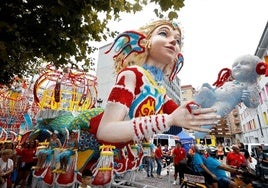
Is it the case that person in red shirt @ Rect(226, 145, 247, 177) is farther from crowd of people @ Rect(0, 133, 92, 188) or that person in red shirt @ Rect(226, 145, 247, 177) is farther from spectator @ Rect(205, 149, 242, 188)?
crowd of people @ Rect(0, 133, 92, 188)

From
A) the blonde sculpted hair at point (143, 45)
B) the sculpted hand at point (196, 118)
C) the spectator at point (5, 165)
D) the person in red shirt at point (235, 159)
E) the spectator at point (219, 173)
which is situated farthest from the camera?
the person in red shirt at point (235, 159)

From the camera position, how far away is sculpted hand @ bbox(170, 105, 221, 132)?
68.0 inches

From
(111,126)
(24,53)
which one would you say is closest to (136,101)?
(111,126)

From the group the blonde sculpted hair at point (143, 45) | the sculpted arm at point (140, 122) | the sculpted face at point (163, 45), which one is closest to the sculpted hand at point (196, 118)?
the sculpted arm at point (140, 122)

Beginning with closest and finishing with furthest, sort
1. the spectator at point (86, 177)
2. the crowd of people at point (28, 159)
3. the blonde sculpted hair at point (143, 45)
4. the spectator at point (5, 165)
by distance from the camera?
1. the blonde sculpted hair at point (143, 45)
2. the spectator at point (86, 177)
3. the crowd of people at point (28, 159)
4. the spectator at point (5, 165)

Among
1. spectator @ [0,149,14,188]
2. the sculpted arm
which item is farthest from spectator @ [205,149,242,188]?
spectator @ [0,149,14,188]

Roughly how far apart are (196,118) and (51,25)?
2050 millimetres

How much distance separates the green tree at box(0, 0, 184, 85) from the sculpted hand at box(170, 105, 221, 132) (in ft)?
4.48

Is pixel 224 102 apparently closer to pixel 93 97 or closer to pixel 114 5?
pixel 114 5

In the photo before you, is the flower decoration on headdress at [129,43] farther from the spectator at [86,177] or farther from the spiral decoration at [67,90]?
the spiral decoration at [67,90]

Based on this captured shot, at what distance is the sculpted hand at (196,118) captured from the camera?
173 centimetres

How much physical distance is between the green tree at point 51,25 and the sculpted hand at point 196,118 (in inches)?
53.7

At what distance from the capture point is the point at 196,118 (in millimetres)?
1740

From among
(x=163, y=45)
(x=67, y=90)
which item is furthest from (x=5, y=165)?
(x=163, y=45)
